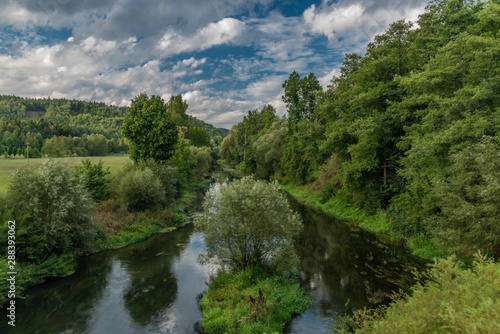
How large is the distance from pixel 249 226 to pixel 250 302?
3.66m

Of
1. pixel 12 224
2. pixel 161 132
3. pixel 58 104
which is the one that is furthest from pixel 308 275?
pixel 58 104

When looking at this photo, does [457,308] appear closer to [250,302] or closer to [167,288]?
[250,302]

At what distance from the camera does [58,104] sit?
18612cm

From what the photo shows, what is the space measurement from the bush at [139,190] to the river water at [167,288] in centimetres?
641

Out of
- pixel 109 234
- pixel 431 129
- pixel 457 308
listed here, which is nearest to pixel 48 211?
pixel 109 234

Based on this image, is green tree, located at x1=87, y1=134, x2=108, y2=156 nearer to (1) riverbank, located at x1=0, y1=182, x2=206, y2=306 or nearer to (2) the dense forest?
(2) the dense forest

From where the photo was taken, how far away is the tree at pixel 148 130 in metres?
34.2

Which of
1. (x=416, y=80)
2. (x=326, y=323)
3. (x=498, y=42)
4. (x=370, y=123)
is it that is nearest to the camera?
(x=326, y=323)

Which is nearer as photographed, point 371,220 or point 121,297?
point 121,297

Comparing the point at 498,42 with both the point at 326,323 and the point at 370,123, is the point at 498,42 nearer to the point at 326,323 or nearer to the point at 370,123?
the point at 370,123

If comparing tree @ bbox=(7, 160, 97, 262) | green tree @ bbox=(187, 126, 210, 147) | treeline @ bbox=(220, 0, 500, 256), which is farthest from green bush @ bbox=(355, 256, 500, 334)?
green tree @ bbox=(187, 126, 210, 147)

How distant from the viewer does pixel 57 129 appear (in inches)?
4126

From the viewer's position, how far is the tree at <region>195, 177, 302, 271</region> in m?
15.2

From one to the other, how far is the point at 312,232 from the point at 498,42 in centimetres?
1988
